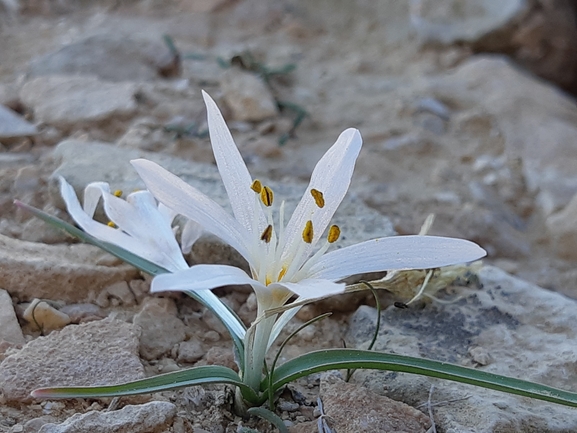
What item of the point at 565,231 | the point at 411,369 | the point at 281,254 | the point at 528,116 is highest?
the point at 281,254

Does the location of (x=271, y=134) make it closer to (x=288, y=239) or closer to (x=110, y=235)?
(x=110, y=235)

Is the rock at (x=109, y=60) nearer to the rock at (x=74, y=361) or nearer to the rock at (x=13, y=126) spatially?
the rock at (x=13, y=126)

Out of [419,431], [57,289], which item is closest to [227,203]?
[57,289]

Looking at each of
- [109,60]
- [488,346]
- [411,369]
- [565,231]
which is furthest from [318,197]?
[109,60]

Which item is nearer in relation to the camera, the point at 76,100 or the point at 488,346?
the point at 488,346

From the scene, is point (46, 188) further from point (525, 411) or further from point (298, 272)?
point (525, 411)

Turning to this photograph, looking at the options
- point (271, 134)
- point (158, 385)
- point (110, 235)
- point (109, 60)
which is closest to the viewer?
point (158, 385)

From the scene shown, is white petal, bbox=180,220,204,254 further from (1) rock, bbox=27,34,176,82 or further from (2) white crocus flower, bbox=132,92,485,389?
(1) rock, bbox=27,34,176,82

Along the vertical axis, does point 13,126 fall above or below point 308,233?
below
